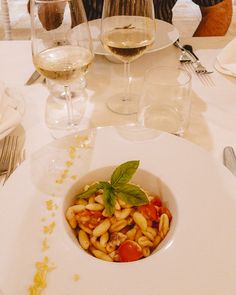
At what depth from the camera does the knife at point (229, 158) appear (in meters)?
0.71

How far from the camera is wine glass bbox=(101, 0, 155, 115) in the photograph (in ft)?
2.85

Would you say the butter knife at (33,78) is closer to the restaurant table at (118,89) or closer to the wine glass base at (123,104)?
the restaurant table at (118,89)

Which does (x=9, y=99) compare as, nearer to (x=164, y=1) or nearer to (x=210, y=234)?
(x=210, y=234)

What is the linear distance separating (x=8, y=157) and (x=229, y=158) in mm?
451

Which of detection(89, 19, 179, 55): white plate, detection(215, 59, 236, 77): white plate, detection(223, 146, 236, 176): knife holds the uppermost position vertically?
detection(89, 19, 179, 55): white plate

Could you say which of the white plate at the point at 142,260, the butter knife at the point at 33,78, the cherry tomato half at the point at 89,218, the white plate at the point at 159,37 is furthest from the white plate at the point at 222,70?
the cherry tomato half at the point at 89,218

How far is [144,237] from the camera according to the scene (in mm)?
601

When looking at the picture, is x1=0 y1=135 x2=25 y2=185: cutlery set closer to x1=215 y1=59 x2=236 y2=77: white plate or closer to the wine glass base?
the wine glass base

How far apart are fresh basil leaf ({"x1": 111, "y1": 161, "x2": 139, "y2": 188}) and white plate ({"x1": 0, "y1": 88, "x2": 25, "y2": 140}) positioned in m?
0.27

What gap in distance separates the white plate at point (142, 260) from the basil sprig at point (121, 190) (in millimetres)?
54

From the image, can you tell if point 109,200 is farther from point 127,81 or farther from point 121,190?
point 127,81

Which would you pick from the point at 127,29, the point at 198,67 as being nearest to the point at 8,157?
the point at 127,29

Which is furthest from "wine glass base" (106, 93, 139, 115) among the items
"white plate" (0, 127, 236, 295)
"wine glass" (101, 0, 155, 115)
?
"white plate" (0, 127, 236, 295)

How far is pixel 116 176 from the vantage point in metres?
0.63
